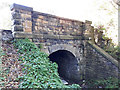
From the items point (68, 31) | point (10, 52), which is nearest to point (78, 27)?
point (68, 31)

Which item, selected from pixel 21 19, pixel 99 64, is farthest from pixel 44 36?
pixel 99 64

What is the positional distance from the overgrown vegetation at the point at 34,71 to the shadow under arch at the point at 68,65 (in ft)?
9.76

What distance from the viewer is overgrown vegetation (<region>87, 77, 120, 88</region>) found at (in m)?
5.34

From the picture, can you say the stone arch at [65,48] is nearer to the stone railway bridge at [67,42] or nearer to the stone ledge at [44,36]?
the stone railway bridge at [67,42]

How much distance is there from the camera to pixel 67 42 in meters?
5.95

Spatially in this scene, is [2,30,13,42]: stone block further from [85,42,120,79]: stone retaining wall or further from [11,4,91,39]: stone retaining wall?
[85,42,120,79]: stone retaining wall

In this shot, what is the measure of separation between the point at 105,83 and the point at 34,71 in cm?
432

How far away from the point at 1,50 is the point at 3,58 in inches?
16.8

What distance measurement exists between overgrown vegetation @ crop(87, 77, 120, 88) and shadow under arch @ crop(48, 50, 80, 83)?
2.96ft

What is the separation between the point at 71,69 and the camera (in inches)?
280

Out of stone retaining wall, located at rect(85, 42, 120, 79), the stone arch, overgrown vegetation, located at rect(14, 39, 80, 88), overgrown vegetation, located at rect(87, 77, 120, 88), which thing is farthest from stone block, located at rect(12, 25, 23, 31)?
overgrown vegetation, located at rect(87, 77, 120, 88)

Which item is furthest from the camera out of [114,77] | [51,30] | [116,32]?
[116,32]

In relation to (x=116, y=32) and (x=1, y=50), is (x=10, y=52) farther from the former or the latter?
(x=116, y=32)

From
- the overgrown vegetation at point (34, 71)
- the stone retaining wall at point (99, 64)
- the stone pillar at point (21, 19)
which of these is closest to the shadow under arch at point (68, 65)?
the stone retaining wall at point (99, 64)
